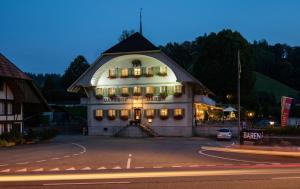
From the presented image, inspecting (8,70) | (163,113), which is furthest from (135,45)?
(8,70)

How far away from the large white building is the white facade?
53.8 feet

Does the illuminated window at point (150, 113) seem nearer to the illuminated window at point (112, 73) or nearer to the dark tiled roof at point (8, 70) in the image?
the illuminated window at point (112, 73)

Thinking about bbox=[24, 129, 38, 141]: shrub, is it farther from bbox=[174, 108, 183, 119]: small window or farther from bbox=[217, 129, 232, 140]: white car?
bbox=[174, 108, 183, 119]: small window

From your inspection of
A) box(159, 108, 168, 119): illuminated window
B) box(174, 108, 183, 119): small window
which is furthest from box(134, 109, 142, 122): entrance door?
box(174, 108, 183, 119): small window

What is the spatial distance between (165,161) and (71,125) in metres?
52.3

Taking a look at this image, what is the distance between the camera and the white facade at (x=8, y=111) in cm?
5179

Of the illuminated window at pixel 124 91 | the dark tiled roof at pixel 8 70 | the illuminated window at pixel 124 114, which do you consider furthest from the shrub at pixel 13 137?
the illuminated window at pixel 124 91

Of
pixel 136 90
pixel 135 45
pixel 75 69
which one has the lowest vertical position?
pixel 136 90

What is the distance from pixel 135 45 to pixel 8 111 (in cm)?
2152

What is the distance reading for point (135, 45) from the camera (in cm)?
6856

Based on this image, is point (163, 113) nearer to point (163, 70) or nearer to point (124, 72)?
point (163, 70)

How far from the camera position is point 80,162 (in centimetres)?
2791

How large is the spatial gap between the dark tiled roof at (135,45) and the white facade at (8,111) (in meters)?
18.2

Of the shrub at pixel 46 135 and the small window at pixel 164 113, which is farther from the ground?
the small window at pixel 164 113
